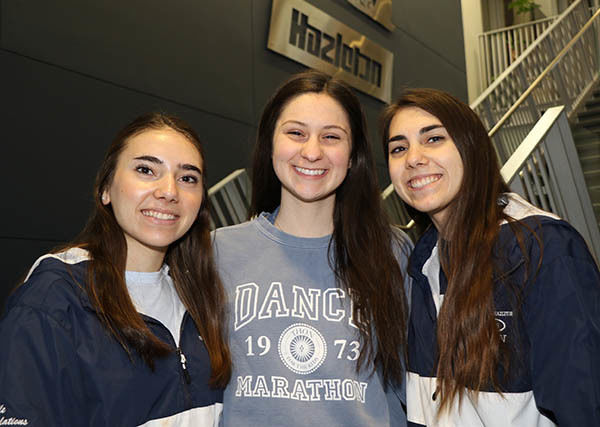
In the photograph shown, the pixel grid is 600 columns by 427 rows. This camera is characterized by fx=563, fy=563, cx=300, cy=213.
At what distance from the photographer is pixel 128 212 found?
1.89 metres

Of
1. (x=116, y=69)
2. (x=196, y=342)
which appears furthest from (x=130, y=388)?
(x=116, y=69)

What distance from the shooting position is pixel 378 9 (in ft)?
30.0

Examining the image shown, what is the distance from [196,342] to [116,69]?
13.7 ft

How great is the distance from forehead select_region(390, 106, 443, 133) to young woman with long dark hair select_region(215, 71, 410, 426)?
28 centimetres

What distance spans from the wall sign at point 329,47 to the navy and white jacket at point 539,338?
5.89 m

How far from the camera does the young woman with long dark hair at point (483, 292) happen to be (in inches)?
58.8

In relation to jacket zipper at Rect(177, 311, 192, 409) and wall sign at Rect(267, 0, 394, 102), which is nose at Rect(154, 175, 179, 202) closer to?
jacket zipper at Rect(177, 311, 192, 409)

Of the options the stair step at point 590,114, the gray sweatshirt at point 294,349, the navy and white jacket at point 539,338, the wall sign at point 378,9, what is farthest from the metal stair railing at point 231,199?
the stair step at point 590,114

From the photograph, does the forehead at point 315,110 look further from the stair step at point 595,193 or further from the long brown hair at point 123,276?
the stair step at point 595,193

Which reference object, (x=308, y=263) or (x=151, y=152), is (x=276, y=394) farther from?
(x=151, y=152)

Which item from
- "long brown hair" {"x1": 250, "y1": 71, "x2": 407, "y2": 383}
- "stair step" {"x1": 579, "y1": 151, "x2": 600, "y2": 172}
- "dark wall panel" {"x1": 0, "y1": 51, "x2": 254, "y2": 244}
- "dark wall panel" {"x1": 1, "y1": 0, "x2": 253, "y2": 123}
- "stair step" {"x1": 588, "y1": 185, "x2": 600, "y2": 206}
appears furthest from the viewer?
"stair step" {"x1": 579, "y1": 151, "x2": 600, "y2": 172}

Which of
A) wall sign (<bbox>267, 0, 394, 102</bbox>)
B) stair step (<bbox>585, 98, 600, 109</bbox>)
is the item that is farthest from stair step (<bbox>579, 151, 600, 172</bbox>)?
wall sign (<bbox>267, 0, 394, 102</bbox>)

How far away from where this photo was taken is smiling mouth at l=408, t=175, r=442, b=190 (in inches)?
75.4

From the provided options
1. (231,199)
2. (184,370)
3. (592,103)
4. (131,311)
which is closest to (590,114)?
(592,103)
